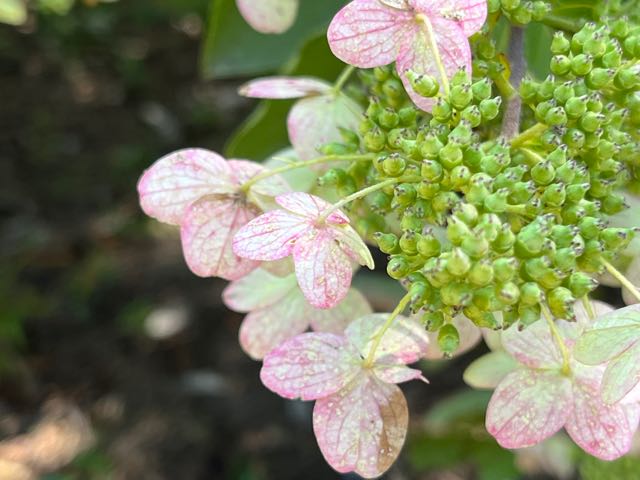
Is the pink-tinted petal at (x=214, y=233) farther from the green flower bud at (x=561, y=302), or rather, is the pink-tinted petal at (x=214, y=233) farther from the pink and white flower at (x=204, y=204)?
the green flower bud at (x=561, y=302)

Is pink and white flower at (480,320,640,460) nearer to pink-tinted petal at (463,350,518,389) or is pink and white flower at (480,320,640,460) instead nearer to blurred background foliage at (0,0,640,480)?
pink-tinted petal at (463,350,518,389)

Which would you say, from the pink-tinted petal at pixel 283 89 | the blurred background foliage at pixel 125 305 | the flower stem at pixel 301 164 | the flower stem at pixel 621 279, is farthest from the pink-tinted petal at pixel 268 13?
the blurred background foliage at pixel 125 305

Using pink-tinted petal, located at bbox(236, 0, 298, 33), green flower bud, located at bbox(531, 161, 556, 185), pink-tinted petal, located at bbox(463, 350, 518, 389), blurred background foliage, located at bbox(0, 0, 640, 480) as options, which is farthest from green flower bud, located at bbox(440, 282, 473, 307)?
blurred background foliage, located at bbox(0, 0, 640, 480)

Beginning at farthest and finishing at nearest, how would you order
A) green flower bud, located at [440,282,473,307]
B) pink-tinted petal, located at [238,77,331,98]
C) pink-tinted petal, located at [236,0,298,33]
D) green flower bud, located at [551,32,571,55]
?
pink-tinted petal, located at [236,0,298,33], pink-tinted petal, located at [238,77,331,98], green flower bud, located at [551,32,571,55], green flower bud, located at [440,282,473,307]

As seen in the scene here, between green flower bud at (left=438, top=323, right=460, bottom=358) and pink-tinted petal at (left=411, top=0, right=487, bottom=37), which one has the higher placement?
pink-tinted petal at (left=411, top=0, right=487, bottom=37)

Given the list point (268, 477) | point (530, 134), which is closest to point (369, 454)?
point (530, 134)
